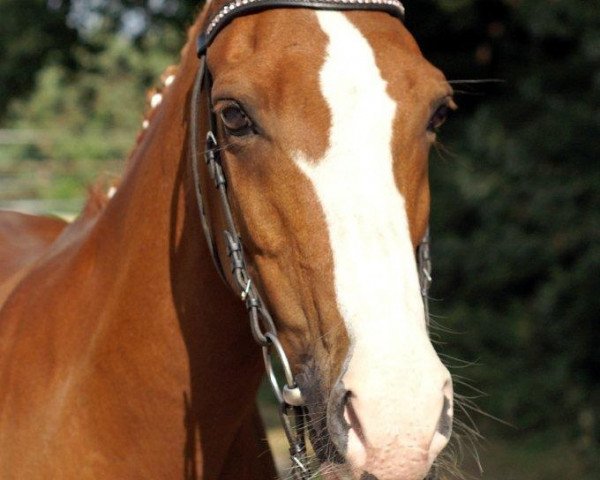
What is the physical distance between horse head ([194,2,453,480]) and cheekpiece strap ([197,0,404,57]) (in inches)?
0.7

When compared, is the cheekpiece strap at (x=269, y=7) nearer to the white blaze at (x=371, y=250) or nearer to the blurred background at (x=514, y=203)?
the white blaze at (x=371, y=250)

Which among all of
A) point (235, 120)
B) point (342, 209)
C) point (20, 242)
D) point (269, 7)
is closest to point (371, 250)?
point (342, 209)

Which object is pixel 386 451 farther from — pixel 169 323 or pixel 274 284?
pixel 169 323

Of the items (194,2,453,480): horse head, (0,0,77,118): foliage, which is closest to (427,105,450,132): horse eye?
(194,2,453,480): horse head

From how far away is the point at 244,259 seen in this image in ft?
6.87

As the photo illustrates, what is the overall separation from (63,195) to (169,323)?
14.5 meters

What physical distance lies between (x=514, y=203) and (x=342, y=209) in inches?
198

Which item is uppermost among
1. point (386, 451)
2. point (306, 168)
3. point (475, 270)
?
point (306, 168)

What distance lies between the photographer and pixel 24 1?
865 centimetres

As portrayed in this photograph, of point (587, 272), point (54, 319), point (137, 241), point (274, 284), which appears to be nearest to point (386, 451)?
point (274, 284)

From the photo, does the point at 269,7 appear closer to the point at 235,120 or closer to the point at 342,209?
the point at 235,120

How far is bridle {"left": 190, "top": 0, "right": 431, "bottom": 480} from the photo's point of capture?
2.04 metres

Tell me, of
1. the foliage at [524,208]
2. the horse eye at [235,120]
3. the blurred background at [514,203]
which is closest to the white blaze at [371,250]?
the horse eye at [235,120]

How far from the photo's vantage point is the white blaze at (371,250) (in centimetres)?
172
